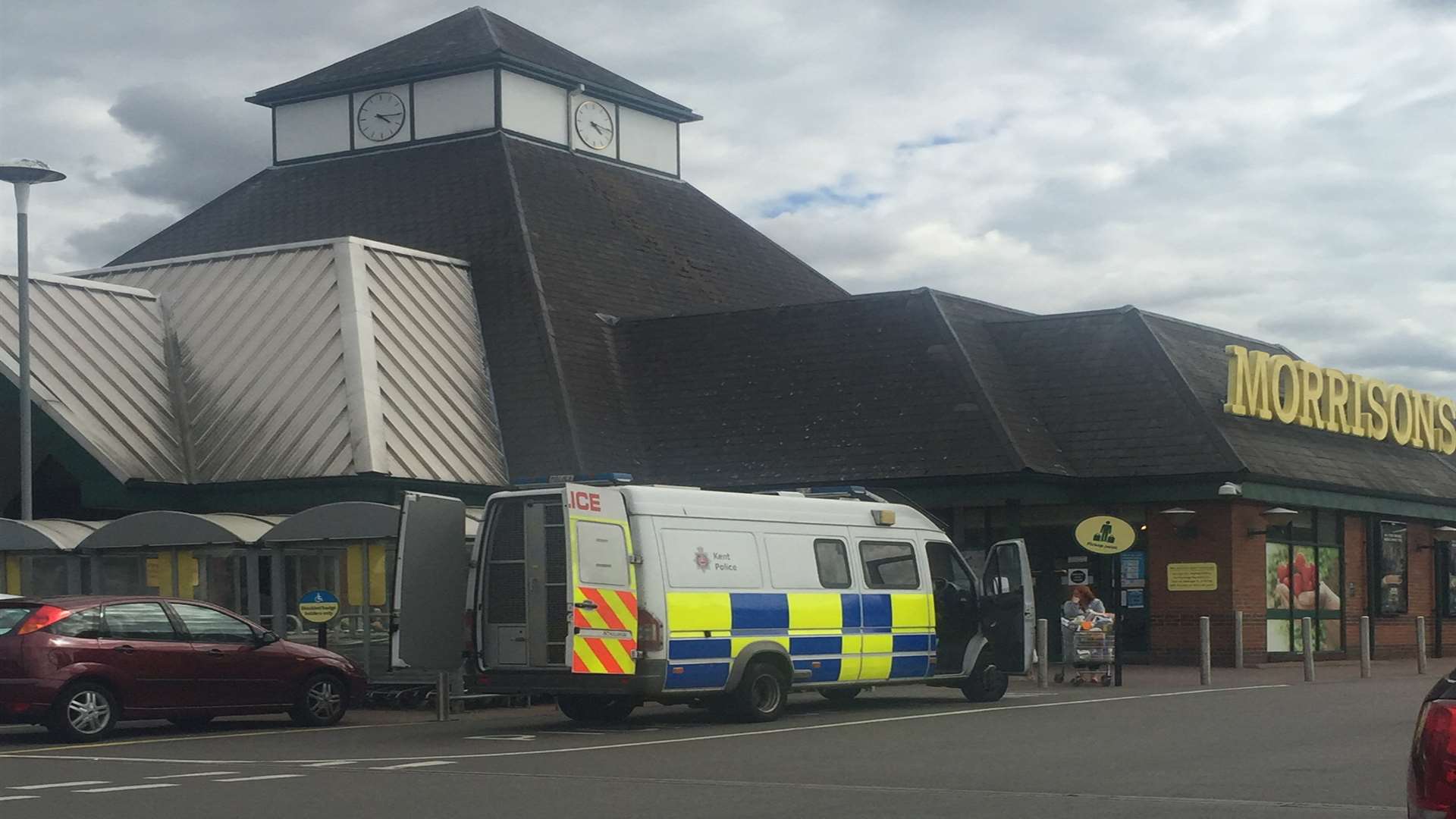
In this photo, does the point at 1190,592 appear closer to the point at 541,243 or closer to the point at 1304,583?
the point at 1304,583

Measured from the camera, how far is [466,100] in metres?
41.0

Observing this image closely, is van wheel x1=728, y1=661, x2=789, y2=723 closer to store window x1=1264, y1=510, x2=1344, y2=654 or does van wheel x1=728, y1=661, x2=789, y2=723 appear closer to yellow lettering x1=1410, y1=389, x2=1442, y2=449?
store window x1=1264, y1=510, x2=1344, y2=654

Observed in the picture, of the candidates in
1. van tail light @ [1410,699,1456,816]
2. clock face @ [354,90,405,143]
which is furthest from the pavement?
clock face @ [354,90,405,143]

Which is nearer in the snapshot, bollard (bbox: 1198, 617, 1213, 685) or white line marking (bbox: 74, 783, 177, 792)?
white line marking (bbox: 74, 783, 177, 792)

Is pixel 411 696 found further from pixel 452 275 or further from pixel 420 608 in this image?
pixel 452 275

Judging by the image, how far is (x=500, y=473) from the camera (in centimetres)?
3178

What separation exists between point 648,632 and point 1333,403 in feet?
73.3

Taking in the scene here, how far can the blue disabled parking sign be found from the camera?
22594 mm

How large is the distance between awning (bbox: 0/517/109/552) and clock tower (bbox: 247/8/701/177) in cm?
1796

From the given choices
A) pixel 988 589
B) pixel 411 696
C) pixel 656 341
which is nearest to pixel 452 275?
pixel 656 341

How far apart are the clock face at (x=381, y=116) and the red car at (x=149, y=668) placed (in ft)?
76.2

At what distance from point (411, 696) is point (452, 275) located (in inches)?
518

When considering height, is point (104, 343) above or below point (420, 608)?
above

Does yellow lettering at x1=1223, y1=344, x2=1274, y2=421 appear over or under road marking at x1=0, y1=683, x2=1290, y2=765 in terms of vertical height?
over
